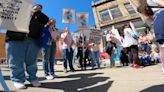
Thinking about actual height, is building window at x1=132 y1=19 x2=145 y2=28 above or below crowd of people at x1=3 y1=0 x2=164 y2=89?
above

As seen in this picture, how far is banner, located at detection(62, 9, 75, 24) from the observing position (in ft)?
47.6

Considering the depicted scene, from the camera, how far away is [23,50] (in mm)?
6441

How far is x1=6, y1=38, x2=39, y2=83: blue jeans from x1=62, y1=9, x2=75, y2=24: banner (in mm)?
7715

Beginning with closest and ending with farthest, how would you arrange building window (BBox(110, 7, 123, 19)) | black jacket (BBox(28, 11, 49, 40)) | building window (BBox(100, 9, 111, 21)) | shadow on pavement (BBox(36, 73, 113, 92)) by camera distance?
shadow on pavement (BBox(36, 73, 113, 92)) → black jacket (BBox(28, 11, 49, 40)) → building window (BBox(110, 7, 123, 19)) → building window (BBox(100, 9, 111, 21))

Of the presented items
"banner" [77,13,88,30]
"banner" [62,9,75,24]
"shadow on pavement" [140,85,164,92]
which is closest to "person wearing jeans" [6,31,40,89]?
"shadow on pavement" [140,85,164,92]

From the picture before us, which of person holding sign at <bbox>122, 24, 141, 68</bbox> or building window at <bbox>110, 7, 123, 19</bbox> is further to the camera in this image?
building window at <bbox>110, 7, 123, 19</bbox>

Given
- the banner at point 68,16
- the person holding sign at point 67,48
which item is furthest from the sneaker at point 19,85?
the banner at point 68,16

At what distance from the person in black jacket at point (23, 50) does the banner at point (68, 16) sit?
718cm

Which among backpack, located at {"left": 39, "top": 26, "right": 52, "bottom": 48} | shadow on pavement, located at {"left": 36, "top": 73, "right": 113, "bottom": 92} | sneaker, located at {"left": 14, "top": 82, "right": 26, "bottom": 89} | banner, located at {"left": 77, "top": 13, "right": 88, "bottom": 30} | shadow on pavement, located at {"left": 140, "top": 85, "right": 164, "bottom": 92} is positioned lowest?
shadow on pavement, located at {"left": 140, "top": 85, "right": 164, "bottom": 92}

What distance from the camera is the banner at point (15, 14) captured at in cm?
470

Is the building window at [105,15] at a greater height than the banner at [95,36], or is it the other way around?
the building window at [105,15]

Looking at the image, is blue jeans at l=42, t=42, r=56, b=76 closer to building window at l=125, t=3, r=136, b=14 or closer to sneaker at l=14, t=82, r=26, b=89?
sneaker at l=14, t=82, r=26, b=89

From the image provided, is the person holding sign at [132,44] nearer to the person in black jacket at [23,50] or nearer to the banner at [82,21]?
the banner at [82,21]

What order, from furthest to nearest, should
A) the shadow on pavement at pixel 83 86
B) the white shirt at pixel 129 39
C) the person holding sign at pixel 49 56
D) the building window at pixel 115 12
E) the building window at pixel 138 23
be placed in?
the building window at pixel 115 12 < the building window at pixel 138 23 < the white shirt at pixel 129 39 < the person holding sign at pixel 49 56 < the shadow on pavement at pixel 83 86
